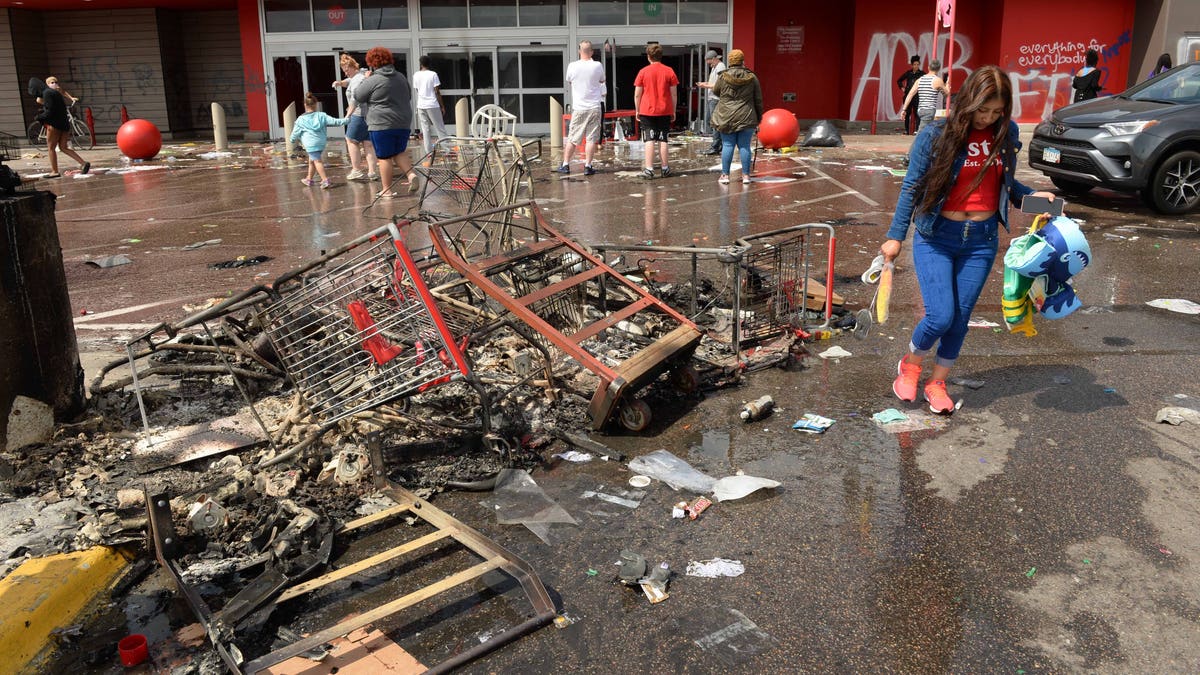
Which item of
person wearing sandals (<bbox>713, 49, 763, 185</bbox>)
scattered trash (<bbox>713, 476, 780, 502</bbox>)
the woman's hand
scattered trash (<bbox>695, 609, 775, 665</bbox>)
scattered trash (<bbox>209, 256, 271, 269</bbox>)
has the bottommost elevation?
scattered trash (<bbox>695, 609, 775, 665</bbox>)

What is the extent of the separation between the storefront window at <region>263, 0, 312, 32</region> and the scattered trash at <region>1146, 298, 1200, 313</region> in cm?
2014

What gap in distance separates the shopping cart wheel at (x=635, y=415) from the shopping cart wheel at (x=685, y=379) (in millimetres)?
512

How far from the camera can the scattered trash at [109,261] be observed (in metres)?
8.69

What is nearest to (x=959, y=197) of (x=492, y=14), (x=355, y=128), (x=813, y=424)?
(x=813, y=424)

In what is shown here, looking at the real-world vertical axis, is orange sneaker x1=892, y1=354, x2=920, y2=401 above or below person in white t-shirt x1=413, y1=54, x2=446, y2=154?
below

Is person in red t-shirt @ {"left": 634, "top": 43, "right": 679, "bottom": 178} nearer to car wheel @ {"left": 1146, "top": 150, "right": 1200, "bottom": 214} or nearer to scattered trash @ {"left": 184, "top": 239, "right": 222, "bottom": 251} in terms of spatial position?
car wheel @ {"left": 1146, "top": 150, "right": 1200, "bottom": 214}

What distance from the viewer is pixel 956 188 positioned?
4332mm

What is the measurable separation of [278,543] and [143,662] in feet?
2.12

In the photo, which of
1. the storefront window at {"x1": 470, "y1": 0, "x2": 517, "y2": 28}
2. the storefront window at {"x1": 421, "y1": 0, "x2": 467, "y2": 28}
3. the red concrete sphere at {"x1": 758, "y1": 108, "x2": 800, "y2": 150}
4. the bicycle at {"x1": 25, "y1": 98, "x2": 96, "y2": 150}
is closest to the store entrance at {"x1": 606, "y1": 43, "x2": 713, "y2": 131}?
the storefront window at {"x1": 470, "y1": 0, "x2": 517, "y2": 28}

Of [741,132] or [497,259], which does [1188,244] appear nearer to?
[741,132]

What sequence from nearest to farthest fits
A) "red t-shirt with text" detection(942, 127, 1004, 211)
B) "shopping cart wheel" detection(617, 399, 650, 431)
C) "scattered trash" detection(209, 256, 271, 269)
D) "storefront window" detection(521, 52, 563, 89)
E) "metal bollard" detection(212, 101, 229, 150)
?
"red t-shirt with text" detection(942, 127, 1004, 211), "shopping cart wheel" detection(617, 399, 650, 431), "scattered trash" detection(209, 256, 271, 269), "metal bollard" detection(212, 101, 229, 150), "storefront window" detection(521, 52, 563, 89)

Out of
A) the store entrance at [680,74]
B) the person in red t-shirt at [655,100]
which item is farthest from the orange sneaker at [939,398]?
the store entrance at [680,74]

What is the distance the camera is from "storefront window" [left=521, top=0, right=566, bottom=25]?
21.0 meters

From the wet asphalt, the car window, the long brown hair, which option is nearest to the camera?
the wet asphalt
